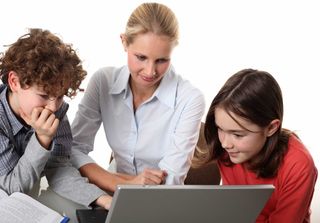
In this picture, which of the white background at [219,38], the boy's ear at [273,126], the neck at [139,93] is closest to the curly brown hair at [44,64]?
the neck at [139,93]

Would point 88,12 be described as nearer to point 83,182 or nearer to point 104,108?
point 104,108

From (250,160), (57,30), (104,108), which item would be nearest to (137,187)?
(250,160)

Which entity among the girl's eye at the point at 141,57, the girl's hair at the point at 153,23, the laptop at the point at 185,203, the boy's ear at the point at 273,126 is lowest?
the laptop at the point at 185,203

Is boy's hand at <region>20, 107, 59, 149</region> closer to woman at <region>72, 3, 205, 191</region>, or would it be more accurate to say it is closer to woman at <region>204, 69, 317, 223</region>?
woman at <region>72, 3, 205, 191</region>

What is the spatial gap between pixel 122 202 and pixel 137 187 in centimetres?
5

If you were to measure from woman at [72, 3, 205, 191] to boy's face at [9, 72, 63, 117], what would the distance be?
0.97 feet

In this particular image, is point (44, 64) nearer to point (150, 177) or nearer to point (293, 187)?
point (150, 177)

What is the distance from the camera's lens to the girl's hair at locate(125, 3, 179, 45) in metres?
1.48

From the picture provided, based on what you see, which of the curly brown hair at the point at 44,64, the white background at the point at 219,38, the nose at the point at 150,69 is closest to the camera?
the curly brown hair at the point at 44,64

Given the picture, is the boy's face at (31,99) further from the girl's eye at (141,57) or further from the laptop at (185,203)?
the laptop at (185,203)

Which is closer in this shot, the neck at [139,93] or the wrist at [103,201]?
the wrist at [103,201]

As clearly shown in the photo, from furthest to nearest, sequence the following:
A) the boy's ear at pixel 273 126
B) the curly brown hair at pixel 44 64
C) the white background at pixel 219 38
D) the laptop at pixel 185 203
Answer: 1. the white background at pixel 219 38
2. the boy's ear at pixel 273 126
3. the curly brown hair at pixel 44 64
4. the laptop at pixel 185 203

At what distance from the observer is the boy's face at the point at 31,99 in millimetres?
1299

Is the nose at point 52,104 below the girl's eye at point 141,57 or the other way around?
below
